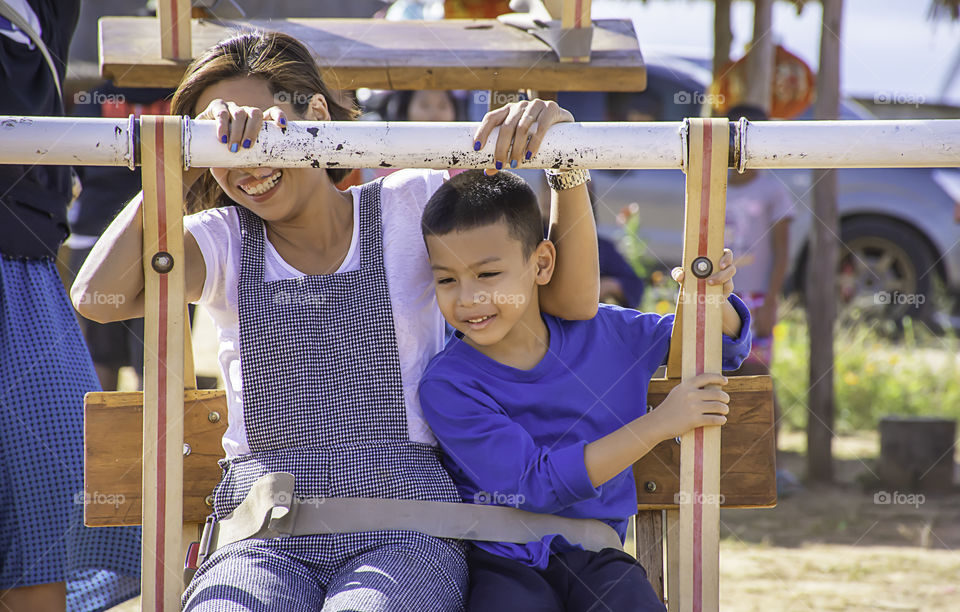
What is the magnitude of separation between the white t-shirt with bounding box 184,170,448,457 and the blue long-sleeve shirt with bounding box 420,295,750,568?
38mm

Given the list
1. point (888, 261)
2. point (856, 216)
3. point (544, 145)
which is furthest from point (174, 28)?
point (888, 261)

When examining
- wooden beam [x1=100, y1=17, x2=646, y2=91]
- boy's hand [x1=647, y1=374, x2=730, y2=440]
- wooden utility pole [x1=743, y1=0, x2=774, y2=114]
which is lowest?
boy's hand [x1=647, y1=374, x2=730, y2=440]

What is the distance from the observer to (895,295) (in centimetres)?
748

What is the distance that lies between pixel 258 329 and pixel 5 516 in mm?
743

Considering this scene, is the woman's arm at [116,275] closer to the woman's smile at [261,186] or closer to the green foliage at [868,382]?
the woman's smile at [261,186]

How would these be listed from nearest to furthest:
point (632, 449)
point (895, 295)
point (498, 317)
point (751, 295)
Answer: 1. point (632, 449)
2. point (498, 317)
3. point (751, 295)
4. point (895, 295)

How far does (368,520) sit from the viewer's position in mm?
1722

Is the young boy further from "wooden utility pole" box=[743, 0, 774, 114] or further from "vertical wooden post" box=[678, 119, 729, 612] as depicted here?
"wooden utility pole" box=[743, 0, 774, 114]

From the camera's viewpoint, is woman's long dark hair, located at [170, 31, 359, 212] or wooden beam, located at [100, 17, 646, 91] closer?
woman's long dark hair, located at [170, 31, 359, 212]

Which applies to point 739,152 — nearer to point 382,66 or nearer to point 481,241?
point 481,241

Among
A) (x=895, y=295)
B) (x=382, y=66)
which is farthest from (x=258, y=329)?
(x=895, y=295)

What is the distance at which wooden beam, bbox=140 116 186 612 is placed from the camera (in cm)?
158

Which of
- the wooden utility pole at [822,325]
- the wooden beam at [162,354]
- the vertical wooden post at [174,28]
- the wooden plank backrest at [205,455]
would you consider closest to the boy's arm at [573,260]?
the wooden plank backrest at [205,455]

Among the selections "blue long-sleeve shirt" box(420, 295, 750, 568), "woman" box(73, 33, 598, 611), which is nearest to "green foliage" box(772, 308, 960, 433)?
"blue long-sleeve shirt" box(420, 295, 750, 568)
